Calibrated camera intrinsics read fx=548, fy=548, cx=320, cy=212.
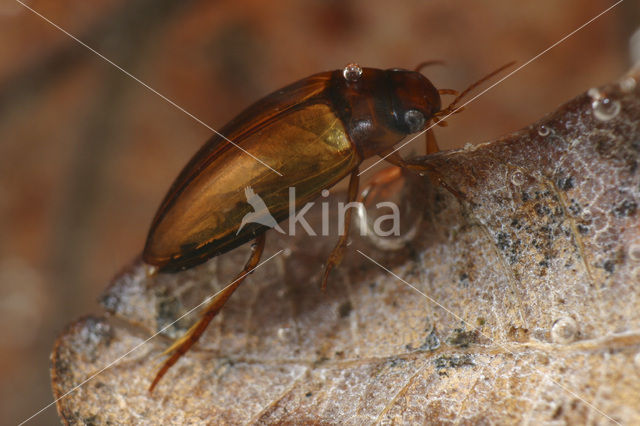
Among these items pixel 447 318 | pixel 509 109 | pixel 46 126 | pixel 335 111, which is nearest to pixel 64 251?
pixel 46 126

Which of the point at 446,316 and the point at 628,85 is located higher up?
the point at 628,85

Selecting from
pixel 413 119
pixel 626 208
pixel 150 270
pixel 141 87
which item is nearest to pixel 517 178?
pixel 626 208

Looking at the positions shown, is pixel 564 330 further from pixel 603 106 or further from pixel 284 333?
pixel 284 333

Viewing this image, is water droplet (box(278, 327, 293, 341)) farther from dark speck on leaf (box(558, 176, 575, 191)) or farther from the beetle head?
dark speck on leaf (box(558, 176, 575, 191))

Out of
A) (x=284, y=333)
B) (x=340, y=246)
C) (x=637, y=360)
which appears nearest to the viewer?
(x=637, y=360)

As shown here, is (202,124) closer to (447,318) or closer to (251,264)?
(251,264)

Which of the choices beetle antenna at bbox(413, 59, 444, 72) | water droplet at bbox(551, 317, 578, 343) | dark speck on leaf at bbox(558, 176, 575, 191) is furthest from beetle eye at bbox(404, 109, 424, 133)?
water droplet at bbox(551, 317, 578, 343)

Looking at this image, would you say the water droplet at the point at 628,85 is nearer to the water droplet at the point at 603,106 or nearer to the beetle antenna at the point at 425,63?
the water droplet at the point at 603,106
